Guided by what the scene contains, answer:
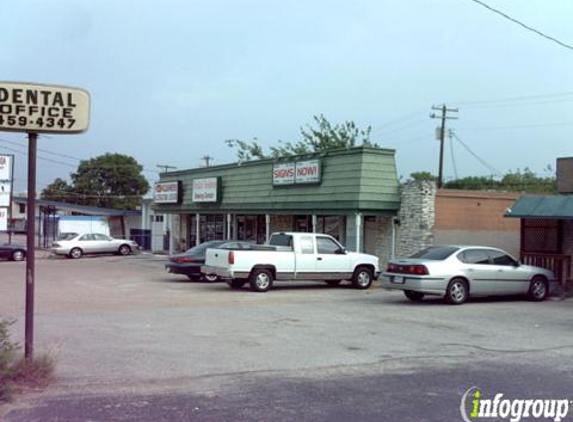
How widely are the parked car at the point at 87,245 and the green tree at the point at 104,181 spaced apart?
56347 mm

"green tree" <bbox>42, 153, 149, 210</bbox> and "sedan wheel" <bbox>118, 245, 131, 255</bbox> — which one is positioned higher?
"green tree" <bbox>42, 153, 149, 210</bbox>

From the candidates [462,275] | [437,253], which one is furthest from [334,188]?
[462,275]

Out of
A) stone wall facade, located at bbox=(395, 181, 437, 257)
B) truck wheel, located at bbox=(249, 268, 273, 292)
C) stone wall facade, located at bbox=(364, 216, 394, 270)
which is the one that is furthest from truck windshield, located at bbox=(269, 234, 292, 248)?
stone wall facade, located at bbox=(364, 216, 394, 270)

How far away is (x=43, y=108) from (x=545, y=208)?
1609 cm

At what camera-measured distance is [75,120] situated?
26.7 ft

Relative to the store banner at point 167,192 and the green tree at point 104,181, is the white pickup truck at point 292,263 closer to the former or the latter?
the store banner at point 167,192

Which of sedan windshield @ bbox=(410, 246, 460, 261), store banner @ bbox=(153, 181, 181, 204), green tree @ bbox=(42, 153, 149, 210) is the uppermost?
green tree @ bbox=(42, 153, 149, 210)

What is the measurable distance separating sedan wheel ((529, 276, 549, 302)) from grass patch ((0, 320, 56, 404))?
549 inches

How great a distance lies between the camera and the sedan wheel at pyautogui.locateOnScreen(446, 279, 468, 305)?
1695cm

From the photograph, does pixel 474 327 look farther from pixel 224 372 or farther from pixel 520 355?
pixel 224 372

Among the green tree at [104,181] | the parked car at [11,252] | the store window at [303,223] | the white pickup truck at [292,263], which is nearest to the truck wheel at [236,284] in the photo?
the white pickup truck at [292,263]

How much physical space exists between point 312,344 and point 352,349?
72 cm

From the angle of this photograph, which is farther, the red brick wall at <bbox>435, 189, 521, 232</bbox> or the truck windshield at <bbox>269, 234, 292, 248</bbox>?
the red brick wall at <bbox>435, 189, 521, 232</bbox>

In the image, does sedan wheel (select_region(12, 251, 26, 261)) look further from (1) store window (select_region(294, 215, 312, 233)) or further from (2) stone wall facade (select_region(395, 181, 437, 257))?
(2) stone wall facade (select_region(395, 181, 437, 257))
